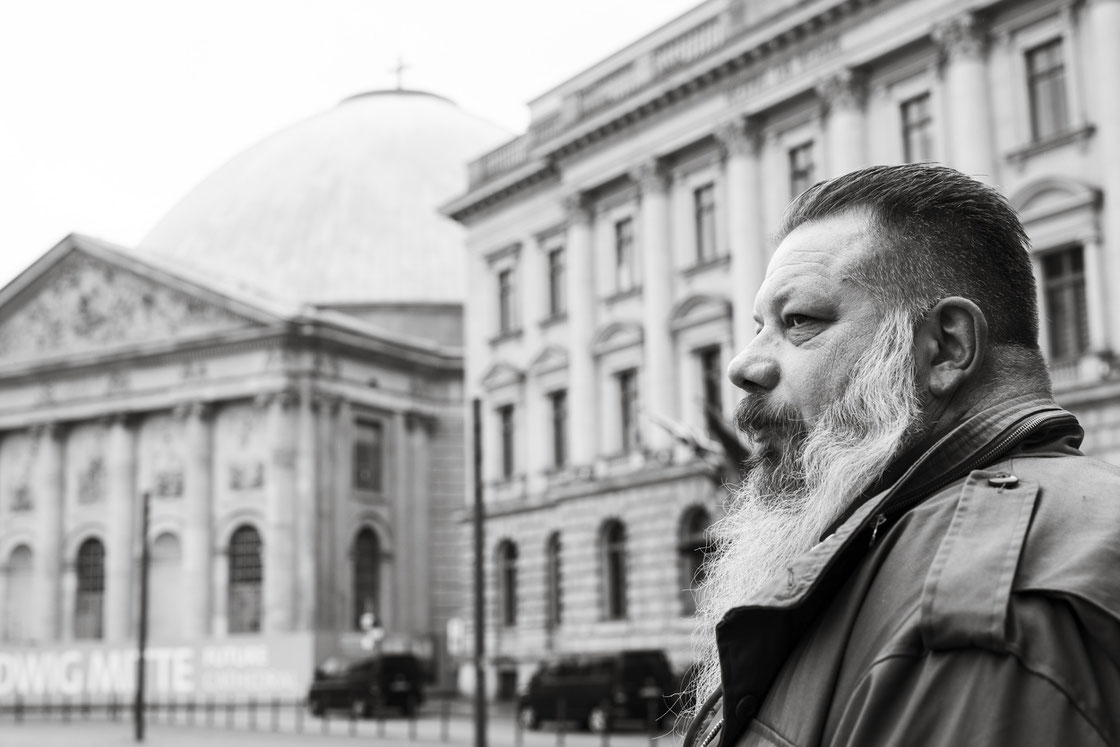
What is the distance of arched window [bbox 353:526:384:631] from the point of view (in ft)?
194

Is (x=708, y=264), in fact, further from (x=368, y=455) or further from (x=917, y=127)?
(x=368, y=455)

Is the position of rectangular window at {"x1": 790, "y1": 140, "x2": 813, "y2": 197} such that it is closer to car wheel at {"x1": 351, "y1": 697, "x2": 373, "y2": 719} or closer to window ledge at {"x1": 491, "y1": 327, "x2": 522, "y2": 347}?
window ledge at {"x1": 491, "y1": 327, "x2": 522, "y2": 347}

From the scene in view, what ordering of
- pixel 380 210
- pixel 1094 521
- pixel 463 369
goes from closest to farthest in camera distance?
pixel 1094 521
pixel 463 369
pixel 380 210

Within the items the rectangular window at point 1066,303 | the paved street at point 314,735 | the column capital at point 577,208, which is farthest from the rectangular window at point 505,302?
the rectangular window at point 1066,303

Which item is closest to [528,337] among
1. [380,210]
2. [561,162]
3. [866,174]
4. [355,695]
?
[561,162]

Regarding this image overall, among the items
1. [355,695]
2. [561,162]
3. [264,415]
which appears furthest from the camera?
[264,415]

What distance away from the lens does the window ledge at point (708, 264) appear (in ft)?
132

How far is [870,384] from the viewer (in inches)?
82.9

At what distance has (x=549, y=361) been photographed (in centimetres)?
4647

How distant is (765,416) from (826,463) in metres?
0.12

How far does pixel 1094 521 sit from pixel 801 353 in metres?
0.59

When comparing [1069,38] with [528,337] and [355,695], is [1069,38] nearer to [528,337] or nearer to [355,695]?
[528,337]

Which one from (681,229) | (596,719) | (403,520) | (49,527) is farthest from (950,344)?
(49,527)

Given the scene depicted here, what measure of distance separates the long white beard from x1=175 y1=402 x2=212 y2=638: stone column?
57.0 metres
